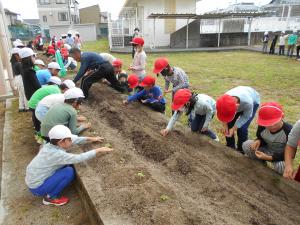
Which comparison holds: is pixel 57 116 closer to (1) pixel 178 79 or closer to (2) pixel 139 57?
(1) pixel 178 79

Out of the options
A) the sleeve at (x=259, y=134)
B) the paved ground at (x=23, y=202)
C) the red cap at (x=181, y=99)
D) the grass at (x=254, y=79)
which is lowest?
the paved ground at (x=23, y=202)

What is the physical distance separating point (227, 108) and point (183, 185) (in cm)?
115

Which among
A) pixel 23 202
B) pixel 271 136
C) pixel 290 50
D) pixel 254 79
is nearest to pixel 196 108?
pixel 271 136

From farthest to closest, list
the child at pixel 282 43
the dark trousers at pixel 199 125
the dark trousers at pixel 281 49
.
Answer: the dark trousers at pixel 281 49 < the child at pixel 282 43 < the dark trousers at pixel 199 125

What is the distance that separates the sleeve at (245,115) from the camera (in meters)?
3.90

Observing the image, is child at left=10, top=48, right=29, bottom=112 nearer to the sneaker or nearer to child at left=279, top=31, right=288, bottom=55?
the sneaker

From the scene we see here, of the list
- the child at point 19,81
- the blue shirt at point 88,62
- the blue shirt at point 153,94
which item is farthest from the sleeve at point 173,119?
the child at point 19,81

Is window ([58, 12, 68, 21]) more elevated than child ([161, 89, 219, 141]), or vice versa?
window ([58, 12, 68, 21])

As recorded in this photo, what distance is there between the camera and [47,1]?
4691cm

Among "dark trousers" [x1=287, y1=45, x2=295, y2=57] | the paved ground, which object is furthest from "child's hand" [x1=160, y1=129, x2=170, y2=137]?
"dark trousers" [x1=287, y1=45, x2=295, y2=57]

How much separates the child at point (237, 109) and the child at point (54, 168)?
1.84 metres

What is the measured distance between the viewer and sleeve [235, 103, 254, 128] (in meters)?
3.90

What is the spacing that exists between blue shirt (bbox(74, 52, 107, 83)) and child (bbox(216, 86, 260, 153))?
3987mm

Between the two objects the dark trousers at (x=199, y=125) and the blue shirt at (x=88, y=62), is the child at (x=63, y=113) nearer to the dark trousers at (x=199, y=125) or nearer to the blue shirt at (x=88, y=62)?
the dark trousers at (x=199, y=125)
